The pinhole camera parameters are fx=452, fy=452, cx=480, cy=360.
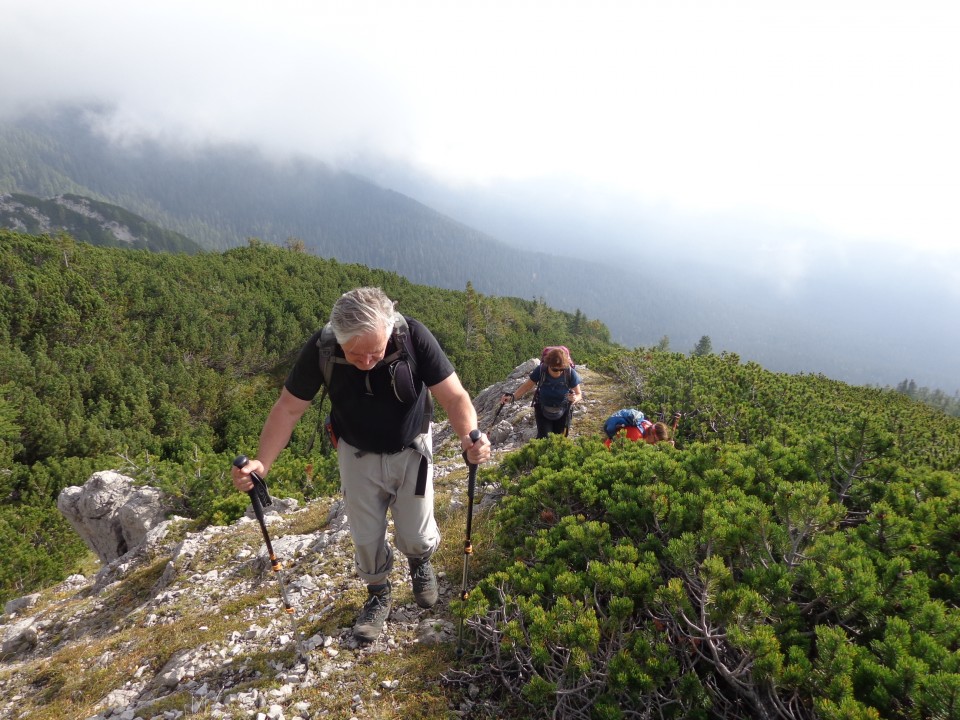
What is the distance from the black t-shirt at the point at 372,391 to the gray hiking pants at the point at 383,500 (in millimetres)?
198

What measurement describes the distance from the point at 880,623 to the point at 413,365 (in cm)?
347

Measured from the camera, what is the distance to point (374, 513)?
167 inches

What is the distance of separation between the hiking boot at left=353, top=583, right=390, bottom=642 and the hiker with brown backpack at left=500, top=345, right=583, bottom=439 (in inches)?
153

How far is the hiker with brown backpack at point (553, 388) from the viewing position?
780 centimetres

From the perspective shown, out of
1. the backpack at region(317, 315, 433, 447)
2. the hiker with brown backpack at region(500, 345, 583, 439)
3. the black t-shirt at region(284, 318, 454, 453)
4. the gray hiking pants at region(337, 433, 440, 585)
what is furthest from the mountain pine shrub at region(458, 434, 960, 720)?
the hiker with brown backpack at region(500, 345, 583, 439)

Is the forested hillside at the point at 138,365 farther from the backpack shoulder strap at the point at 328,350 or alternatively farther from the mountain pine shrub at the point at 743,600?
the mountain pine shrub at the point at 743,600

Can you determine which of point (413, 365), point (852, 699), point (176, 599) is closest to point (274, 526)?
point (176, 599)

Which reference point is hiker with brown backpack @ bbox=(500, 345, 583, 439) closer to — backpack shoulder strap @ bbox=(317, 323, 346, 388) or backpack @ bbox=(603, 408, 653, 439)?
backpack @ bbox=(603, 408, 653, 439)

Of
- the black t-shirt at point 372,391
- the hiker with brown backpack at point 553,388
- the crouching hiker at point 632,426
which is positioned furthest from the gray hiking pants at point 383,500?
the crouching hiker at point 632,426

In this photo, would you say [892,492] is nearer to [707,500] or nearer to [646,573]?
[707,500]

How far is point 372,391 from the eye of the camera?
372 cm

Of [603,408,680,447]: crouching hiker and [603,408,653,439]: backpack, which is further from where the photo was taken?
[603,408,653,439]: backpack

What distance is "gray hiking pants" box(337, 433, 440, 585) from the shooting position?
407cm

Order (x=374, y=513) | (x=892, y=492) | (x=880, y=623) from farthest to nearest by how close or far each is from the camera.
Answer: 1. (x=374, y=513)
2. (x=892, y=492)
3. (x=880, y=623)
